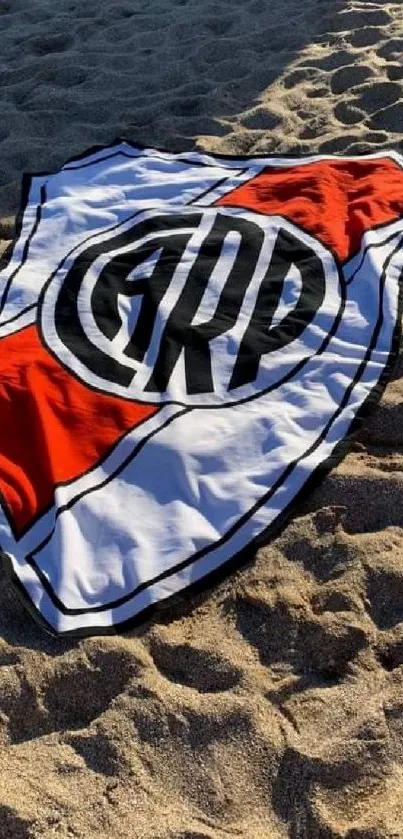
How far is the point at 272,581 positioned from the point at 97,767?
0.55m

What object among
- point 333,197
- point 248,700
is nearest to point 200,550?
point 248,700

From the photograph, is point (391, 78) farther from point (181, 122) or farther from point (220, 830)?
point (220, 830)

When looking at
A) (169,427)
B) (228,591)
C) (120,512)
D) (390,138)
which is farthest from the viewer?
(390,138)

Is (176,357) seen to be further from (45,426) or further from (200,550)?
(200,550)

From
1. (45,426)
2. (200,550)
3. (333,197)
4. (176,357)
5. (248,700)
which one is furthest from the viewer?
(333,197)

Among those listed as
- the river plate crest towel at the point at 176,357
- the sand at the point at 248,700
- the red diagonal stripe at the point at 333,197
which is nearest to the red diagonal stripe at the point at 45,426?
the river plate crest towel at the point at 176,357

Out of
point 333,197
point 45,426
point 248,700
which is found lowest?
point 248,700

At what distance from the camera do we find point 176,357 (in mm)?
2736

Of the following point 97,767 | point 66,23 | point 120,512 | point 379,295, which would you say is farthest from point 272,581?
point 66,23

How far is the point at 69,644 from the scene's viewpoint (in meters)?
2.08

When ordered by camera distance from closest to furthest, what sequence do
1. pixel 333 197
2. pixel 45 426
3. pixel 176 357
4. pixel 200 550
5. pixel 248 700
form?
pixel 248 700 < pixel 200 550 < pixel 45 426 < pixel 176 357 < pixel 333 197

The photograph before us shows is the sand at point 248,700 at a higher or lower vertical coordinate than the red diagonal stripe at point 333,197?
lower

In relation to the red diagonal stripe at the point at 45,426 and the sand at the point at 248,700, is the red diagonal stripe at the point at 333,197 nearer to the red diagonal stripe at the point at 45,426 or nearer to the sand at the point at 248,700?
the sand at the point at 248,700

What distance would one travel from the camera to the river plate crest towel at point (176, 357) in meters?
2.29
